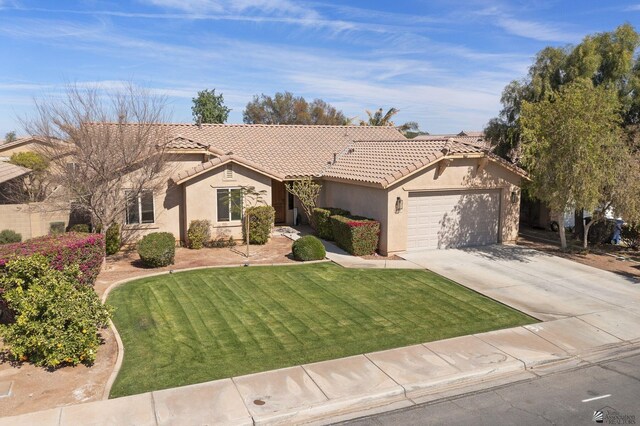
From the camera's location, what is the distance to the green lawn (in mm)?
9062

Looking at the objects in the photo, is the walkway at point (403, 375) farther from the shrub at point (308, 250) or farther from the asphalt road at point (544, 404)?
the shrub at point (308, 250)

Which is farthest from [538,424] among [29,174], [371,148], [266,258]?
[29,174]

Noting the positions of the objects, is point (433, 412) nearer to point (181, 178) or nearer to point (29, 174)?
point (181, 178)

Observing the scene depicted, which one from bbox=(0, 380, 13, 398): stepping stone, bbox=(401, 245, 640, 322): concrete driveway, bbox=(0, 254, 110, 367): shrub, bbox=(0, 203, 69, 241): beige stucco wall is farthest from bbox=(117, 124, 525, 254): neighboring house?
bbox=(0, 380, 13, 398): stepping stone

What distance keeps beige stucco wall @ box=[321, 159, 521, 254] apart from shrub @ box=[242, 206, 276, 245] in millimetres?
3390

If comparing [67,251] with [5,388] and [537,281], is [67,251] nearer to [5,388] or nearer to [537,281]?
[5,388]

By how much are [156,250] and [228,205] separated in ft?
14.6

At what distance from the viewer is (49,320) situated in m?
8.79

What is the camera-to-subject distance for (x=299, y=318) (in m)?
11.3

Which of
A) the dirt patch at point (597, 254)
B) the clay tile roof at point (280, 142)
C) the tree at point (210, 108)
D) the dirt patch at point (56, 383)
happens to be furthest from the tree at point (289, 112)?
the dirt patch at point (56, 383)

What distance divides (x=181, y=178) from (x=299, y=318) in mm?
8926

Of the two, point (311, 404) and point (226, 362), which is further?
point (226, 362)

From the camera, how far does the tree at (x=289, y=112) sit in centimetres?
5916

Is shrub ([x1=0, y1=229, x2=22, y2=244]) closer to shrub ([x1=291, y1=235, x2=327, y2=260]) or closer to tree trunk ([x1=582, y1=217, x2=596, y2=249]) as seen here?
shrub ([x1=291, y1=235, x2=327, y2=260])
